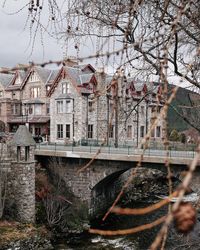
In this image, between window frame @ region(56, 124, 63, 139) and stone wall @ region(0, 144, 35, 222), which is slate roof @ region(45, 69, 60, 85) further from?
stone wall @ region(0, 144, 35, 222)

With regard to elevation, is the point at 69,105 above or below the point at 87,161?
above

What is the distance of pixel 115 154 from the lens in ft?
69.8

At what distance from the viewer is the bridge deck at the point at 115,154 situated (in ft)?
62.7

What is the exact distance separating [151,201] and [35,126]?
15.8 meters

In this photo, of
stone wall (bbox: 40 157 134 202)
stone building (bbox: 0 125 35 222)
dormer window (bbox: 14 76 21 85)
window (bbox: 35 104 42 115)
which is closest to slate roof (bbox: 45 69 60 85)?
window (bbox: 35 104 42 115)

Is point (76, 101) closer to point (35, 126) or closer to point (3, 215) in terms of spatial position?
point (35, 126)

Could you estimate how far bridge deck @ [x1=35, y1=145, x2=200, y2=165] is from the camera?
19.1 metres

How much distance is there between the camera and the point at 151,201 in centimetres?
2523

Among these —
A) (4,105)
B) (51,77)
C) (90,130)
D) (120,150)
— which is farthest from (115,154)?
Answer: (4,105)

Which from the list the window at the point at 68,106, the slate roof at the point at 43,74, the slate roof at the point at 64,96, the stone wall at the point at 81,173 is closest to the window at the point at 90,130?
the window at the point at 68,106

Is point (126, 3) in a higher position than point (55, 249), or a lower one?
higher

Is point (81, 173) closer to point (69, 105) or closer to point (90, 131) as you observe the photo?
point (90, 131)

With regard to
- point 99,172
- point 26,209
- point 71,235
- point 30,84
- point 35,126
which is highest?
point 30,84

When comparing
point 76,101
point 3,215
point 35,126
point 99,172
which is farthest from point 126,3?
point 35,126
